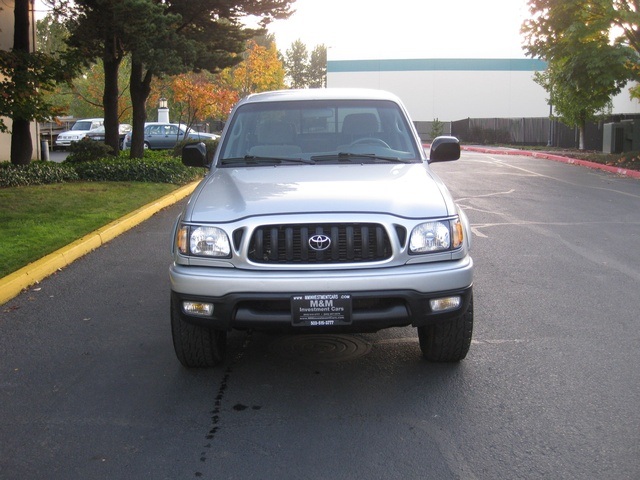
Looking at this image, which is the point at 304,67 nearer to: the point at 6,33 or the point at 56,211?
the point at 6,33

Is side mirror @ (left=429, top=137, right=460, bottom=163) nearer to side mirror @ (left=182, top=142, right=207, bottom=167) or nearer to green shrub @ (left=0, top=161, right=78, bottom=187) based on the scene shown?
side mirror @ (left=182, top=142, right=207, bottom=167)

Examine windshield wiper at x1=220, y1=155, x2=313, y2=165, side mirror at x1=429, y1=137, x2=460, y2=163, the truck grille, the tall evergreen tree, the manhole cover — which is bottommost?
the manhole cover

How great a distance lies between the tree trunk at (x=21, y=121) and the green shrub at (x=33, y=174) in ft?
1.51

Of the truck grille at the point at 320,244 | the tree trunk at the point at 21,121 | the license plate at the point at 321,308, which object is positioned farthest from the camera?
the tree trunk at the point at 21,121

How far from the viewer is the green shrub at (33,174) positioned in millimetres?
15109

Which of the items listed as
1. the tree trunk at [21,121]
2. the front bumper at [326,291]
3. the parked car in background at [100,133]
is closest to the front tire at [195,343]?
the front bumper at [326,291]

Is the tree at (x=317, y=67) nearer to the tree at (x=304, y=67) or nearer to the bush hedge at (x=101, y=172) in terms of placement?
the tree at (x=304, y=67)

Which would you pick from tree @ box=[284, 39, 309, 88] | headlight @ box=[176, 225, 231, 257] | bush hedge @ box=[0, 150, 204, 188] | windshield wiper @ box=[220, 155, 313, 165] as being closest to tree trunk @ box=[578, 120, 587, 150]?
bush hedge @ box=[0, 150, 204, 188]

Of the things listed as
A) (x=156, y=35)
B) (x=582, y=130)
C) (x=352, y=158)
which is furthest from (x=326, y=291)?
(x=582, y=130)

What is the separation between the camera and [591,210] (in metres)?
13.4

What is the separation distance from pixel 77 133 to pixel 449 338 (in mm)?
35189

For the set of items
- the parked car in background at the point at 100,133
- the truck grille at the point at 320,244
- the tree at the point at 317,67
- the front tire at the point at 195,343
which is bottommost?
the front tire at the point at 195,343

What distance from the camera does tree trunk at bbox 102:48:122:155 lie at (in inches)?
751

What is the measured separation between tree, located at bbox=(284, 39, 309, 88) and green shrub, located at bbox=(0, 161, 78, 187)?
10047 cm
